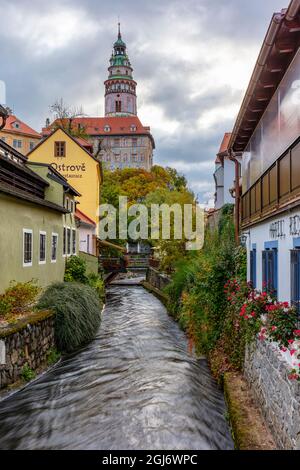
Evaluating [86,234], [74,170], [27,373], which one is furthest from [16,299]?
[74,170]

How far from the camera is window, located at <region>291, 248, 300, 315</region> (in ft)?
24.5

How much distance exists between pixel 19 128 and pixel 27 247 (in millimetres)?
62128

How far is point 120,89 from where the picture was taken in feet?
447

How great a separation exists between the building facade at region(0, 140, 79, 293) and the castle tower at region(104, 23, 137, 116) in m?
117

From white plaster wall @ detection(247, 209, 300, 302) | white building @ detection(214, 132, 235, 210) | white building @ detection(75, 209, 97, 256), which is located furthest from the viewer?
white building @ detection(214, 132, 235, 210)

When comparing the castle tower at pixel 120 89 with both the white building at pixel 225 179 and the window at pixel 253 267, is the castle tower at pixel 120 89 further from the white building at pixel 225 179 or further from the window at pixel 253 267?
the window at pixel 253 267

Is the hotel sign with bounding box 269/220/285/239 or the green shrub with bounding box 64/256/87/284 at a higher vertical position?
the hotel sign with bounding box 269/220/285/239

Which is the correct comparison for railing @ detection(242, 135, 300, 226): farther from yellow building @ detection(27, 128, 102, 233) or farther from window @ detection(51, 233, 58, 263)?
yellow building @ detection(27, 128, 102, 233)

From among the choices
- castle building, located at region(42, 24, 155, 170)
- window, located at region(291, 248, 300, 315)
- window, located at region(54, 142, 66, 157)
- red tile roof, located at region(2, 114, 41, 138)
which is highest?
castle building, located at region(42, 24, 155, 170)

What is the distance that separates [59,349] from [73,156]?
21.6 metres

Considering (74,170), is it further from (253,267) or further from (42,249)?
(253,267)

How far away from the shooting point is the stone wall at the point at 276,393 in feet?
19.3

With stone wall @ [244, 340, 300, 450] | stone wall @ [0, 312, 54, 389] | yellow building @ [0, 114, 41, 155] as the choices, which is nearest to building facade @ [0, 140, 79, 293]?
stone wall @ [0, 312, 54, 389]
